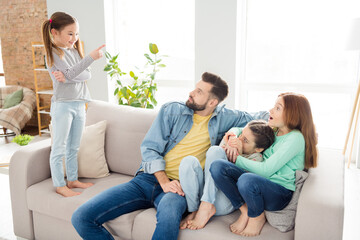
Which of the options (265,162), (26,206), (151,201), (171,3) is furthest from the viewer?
(171,3)

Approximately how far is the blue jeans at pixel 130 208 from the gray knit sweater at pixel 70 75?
0.72 m

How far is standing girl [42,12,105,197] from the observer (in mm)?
2033

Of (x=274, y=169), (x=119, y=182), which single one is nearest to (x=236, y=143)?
(x=274, y=169)

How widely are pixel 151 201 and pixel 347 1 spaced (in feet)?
10.4

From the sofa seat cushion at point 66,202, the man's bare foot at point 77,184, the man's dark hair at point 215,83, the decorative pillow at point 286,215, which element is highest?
the man's dark hair at point 215,83

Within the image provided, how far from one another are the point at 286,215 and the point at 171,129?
825 millimetres

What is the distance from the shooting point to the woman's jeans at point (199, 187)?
1662mm

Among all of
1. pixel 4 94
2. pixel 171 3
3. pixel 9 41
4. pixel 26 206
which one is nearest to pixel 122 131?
pixel 26 206

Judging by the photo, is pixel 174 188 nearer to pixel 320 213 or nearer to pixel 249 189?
pixel 249 189

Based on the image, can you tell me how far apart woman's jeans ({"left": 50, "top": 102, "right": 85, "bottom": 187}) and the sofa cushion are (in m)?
0.22

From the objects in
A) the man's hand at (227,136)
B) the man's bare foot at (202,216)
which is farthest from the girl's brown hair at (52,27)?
the man's bare foot at (202,216)

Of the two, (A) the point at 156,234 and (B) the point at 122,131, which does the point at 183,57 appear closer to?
(B) the point at 122,131

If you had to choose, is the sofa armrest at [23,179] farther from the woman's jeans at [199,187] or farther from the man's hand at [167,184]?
the woman's jeans at [199,187]

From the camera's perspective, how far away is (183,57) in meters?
4.39
